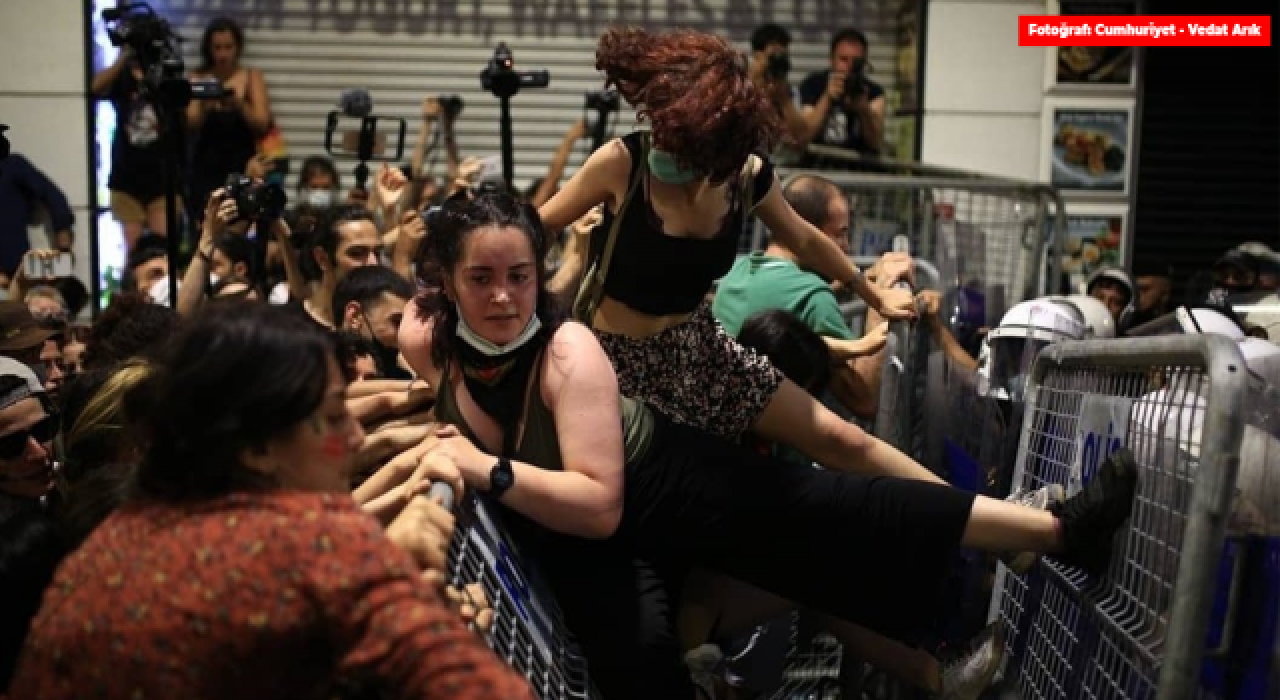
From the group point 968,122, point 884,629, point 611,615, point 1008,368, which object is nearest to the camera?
point 611,615

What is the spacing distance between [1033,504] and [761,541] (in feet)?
1.88

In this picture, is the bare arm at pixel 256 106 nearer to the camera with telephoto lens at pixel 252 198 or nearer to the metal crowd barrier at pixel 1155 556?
Result: the camera with telephoto lens at pixel 252 198

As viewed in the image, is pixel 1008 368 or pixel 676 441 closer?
pixel 676 441

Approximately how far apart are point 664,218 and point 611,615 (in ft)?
3.13

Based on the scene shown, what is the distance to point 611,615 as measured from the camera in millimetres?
3049

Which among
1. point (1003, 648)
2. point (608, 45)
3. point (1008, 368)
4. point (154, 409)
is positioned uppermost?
point (608, 45)

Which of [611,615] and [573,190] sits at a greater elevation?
[573,190]

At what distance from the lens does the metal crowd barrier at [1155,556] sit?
2.34 m

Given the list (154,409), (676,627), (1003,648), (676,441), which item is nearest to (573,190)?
(676,441)

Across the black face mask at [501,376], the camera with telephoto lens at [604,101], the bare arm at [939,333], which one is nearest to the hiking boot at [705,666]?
the black face mask at [501,376]

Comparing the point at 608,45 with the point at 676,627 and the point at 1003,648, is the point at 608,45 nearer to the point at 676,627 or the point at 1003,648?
the point at 676,627

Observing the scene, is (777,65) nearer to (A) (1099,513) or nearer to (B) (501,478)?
(A) (1099,513)

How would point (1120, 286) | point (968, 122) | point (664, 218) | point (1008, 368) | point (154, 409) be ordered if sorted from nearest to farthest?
point (154, 409) < point (664, 218) < point (1008, 368) < point (1120, 286) < point (968, 122)

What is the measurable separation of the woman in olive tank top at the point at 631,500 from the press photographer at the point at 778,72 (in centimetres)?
465
